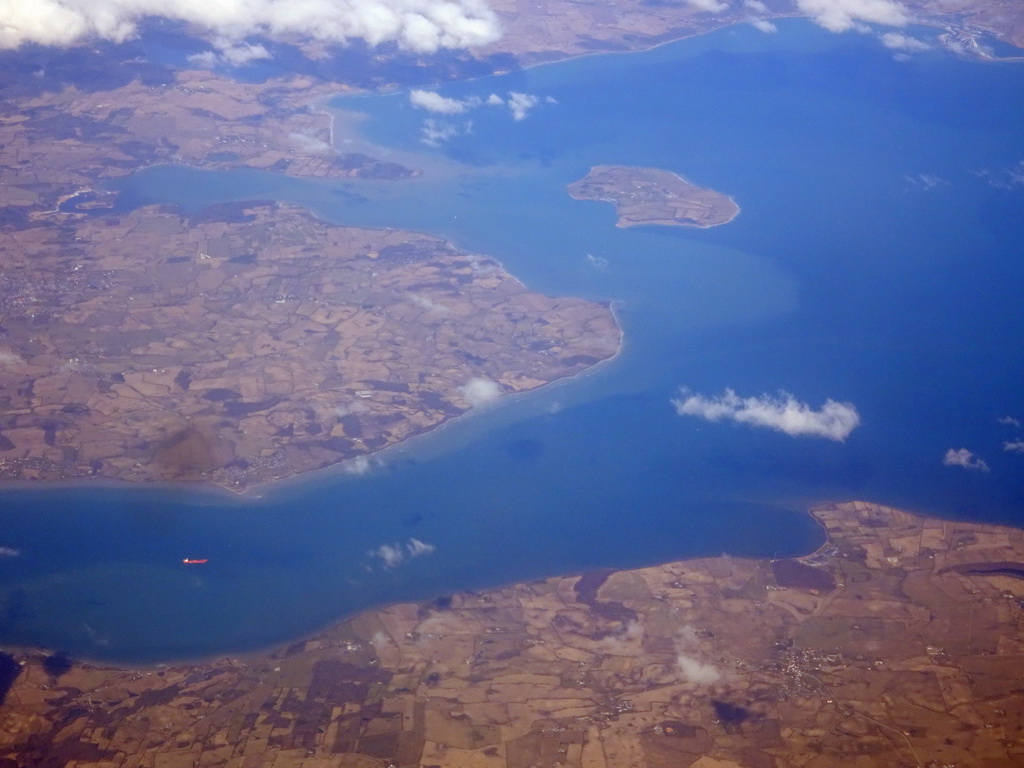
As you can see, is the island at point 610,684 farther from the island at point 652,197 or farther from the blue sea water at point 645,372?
the island at point 652,197

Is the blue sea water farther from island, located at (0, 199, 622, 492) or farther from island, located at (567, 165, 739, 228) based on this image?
island, located at (0, 199, 622, 492)

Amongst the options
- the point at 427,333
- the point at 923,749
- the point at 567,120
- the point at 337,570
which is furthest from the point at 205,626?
the point at 567,120

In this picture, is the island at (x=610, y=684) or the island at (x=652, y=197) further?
the island at (x=652, y=197)

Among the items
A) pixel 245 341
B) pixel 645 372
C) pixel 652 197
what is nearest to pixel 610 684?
pixel 645 372

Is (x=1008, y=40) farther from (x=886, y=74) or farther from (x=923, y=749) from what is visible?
(x=923, y=749)

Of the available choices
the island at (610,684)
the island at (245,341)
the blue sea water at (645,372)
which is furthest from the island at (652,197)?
the island at (610,684)
